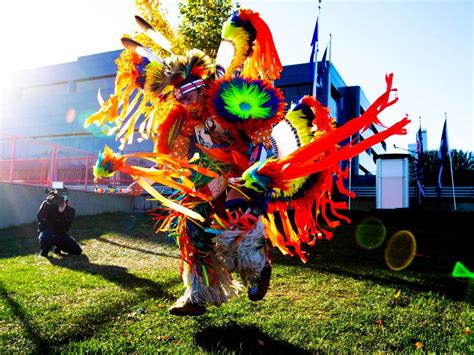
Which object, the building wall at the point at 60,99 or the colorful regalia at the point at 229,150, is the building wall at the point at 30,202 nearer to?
the colorful regalia at the point at 229,150

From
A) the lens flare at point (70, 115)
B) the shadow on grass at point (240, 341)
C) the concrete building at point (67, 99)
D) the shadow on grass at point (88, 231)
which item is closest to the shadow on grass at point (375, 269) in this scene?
the shadow on grass at point (240, 341)

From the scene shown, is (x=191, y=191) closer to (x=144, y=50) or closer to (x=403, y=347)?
(x=144, y=50)

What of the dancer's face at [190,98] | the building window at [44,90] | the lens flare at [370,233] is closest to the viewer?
the dancer's face at [190,98]

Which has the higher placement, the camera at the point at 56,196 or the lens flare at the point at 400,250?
the camera at the point at 56,196

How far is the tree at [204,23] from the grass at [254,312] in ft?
17.7

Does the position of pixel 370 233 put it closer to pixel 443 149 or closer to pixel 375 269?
pixel 375 269

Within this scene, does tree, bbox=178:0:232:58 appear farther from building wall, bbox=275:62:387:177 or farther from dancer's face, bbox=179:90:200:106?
building wall, bbox=275:62:387:177

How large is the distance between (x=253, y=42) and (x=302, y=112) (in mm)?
620

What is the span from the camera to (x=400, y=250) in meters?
5.73

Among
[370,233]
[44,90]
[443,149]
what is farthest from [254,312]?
[44,90]

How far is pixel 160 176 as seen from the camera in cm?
280

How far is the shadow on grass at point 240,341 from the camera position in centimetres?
224

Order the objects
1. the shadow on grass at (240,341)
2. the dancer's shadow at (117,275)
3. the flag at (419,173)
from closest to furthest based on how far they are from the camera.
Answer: the shadow on grass at (240,341), the dancer's shadow at (117,275), the flag at (419,173)

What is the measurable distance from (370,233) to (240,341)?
507cm
